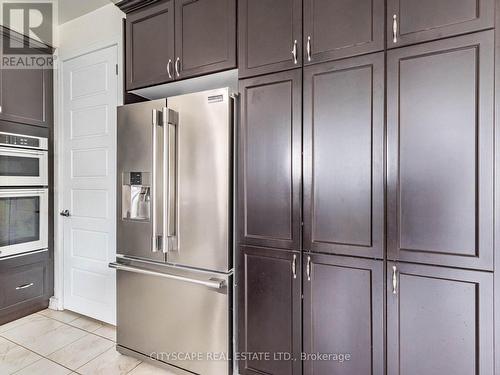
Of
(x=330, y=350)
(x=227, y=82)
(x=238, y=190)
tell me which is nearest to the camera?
(x=330, y=350)

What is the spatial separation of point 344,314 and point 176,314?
1.07 m

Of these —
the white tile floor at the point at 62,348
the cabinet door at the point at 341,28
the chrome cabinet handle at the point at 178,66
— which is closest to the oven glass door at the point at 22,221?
the white tile floor at the point at 62,348

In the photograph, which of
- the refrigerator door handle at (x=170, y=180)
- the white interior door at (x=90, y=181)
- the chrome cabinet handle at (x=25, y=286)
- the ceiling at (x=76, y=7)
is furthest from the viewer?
the chrome cabinet handle at (x=25, y=286)

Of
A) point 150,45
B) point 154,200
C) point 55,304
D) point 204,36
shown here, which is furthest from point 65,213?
point 204,36

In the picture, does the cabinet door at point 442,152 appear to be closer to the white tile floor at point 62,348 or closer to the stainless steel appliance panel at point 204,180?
the stainless steel appliance panel at point 204,180

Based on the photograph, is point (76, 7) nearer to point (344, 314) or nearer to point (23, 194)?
point (23, 194)

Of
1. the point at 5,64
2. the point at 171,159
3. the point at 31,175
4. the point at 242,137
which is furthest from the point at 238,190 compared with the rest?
the point at 5,64

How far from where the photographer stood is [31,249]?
8.57 ft

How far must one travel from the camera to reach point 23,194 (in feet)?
8.28

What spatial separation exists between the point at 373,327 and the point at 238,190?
997 millimetres

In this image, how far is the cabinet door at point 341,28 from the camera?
1291 mm

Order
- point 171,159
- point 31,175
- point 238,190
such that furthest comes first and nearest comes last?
point 31,175 → point 171,159 → point 238,190

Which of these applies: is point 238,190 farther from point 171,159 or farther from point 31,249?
point 31,249

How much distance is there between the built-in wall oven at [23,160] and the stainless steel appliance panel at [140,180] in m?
1.24
